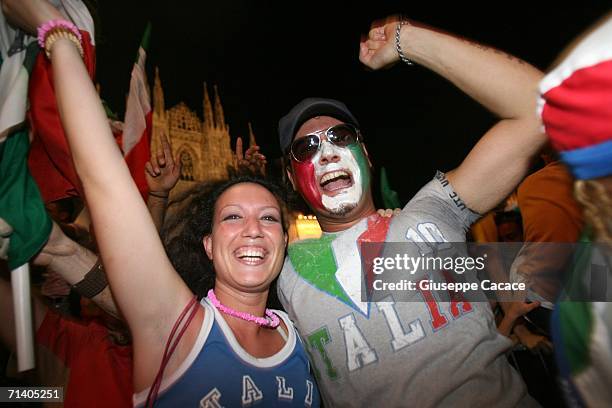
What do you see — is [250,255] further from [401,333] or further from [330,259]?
[401,333]

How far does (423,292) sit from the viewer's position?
1741mm

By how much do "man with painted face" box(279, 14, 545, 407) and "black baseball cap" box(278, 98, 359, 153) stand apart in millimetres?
381

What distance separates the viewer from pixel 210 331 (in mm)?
1546

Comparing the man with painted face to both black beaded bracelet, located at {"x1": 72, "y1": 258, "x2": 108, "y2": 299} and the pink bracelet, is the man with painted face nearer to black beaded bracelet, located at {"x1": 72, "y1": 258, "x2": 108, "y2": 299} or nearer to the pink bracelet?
black beaded bracelet, located at {"x1": 72, "y1": 258, "x2": 108, "y2": 299}

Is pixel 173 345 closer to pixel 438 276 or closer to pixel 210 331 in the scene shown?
pixel 210 331

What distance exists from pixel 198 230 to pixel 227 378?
1.01 metres

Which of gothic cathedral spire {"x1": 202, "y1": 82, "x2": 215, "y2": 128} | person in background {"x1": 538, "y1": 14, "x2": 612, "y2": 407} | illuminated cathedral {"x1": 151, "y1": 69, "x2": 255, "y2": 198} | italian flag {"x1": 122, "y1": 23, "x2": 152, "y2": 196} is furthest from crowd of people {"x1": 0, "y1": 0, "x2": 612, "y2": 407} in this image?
gothic cathedral spire {"x1": 202, "y1": 82, "x2": 215, "y2": 128}

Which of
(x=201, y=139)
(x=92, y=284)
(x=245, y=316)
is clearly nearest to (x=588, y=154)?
(x=245, y=316)

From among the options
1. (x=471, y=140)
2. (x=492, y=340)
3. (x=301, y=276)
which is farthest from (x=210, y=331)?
(x=471, y=140)

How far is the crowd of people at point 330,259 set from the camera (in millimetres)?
1101

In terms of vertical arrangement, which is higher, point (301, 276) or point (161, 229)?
point (161, 229)

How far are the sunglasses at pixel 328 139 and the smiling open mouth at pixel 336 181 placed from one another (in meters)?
0.18

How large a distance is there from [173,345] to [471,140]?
48.1 feet

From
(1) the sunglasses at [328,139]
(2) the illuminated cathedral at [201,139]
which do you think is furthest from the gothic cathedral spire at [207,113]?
(1) the sunglasses at [328,139]
